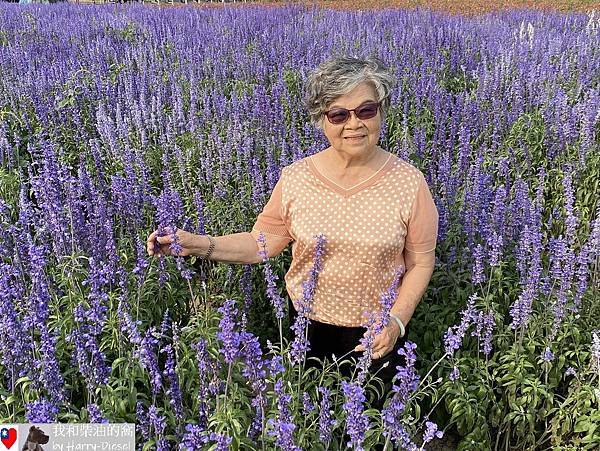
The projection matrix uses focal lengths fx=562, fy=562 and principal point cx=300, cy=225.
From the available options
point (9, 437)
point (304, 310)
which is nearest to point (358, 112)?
point (304, 310)

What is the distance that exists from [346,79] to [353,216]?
1.97 feet

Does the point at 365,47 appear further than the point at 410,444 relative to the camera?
Yes

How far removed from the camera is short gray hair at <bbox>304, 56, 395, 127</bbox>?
7.86ft

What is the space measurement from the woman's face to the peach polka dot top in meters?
0.17

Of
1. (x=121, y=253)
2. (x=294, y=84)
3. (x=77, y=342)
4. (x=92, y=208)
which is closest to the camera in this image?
(x=77, y=342)

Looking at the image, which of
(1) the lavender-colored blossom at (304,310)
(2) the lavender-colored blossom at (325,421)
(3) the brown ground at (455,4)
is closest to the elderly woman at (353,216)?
(1) the lavender-colored blossom at (304,310)

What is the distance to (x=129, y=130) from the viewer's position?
5133mm

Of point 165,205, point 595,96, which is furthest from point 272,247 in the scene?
point 595,96

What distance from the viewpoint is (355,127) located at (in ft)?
7.99

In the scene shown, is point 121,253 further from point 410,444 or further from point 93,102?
point 93,102

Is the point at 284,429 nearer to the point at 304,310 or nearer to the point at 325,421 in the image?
the point at 325,421

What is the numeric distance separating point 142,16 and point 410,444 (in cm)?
1185

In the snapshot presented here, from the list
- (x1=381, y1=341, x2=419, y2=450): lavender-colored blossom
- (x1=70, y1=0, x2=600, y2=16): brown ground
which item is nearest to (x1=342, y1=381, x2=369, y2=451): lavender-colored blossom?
(x1=381, y1=341, x2=419, y2=450): lavender-colored blossom

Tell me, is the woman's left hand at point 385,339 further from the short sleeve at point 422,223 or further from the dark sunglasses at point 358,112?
the dark sunglasses at point 358,112
